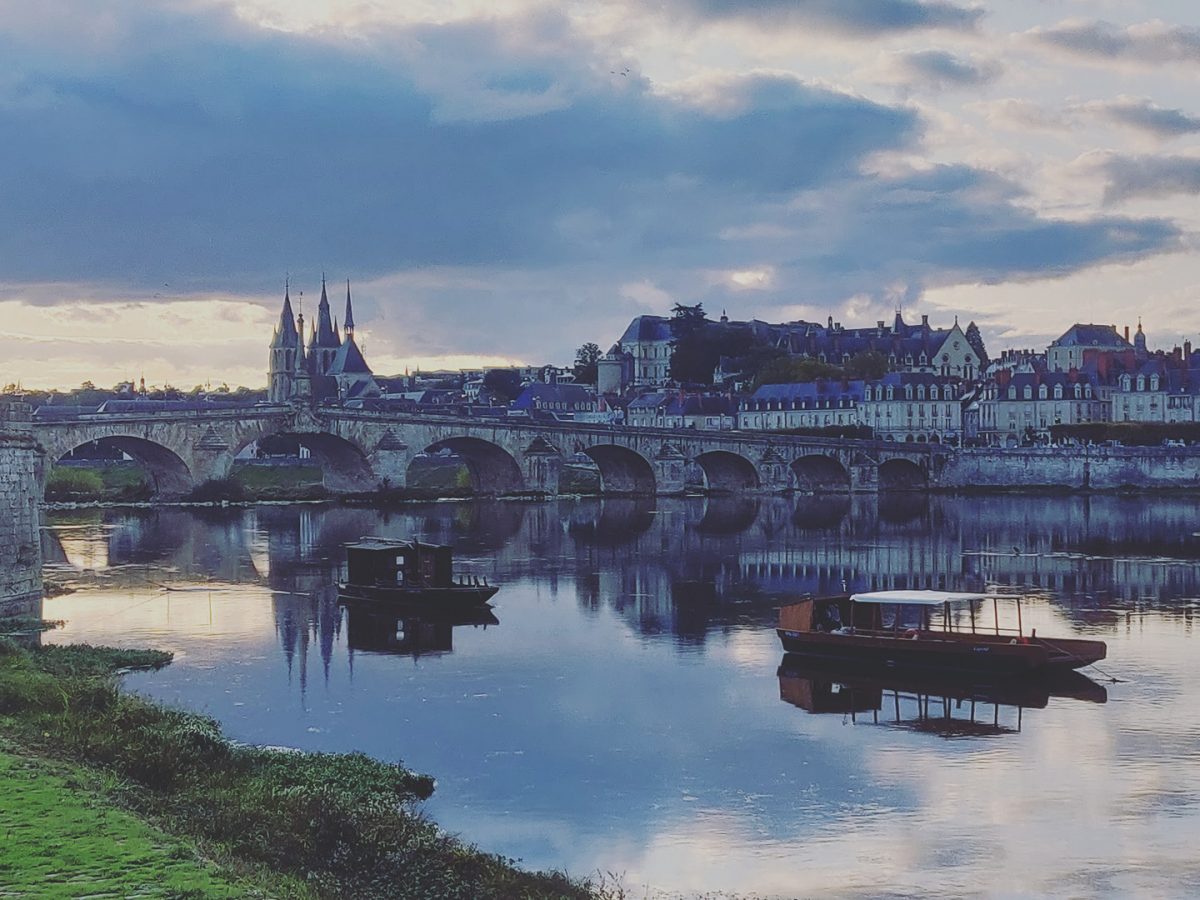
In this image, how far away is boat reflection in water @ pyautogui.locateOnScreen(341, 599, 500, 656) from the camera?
33.5 m

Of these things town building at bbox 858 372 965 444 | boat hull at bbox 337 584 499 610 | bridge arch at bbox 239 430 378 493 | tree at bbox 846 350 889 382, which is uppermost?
tree at bbox 846 350 889 382

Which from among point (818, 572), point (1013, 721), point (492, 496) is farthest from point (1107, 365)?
point (1013, 721)

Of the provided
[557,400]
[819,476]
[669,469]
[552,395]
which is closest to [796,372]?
[557,400]

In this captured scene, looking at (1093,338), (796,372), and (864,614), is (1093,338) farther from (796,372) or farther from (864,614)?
(864,614)

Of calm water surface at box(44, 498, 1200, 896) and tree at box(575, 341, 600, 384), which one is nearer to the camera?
calm water surface at box(44, 498, 1200, 896)

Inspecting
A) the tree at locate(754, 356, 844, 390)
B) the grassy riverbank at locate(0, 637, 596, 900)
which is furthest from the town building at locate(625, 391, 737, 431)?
the grassy riverbank at locate(0, 637, 596, 900)

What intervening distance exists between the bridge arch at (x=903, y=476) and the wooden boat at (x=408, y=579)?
62700mm

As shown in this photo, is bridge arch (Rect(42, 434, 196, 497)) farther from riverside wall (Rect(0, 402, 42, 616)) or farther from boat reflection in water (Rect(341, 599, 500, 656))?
riverside wall (Rect(0, 402, 42, 616))

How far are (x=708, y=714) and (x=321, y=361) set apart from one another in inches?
5578

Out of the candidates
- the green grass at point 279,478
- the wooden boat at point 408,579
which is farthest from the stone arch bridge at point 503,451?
the wooden boat at point 408,579

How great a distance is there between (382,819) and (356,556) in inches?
959

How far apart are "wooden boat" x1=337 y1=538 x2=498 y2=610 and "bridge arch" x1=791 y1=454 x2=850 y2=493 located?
59.5m

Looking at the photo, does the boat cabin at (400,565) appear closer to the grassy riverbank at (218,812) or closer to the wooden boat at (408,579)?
the wooden boat at (408,579)

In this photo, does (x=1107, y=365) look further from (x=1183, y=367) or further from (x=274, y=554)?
Answer: (x=274, y=554)
